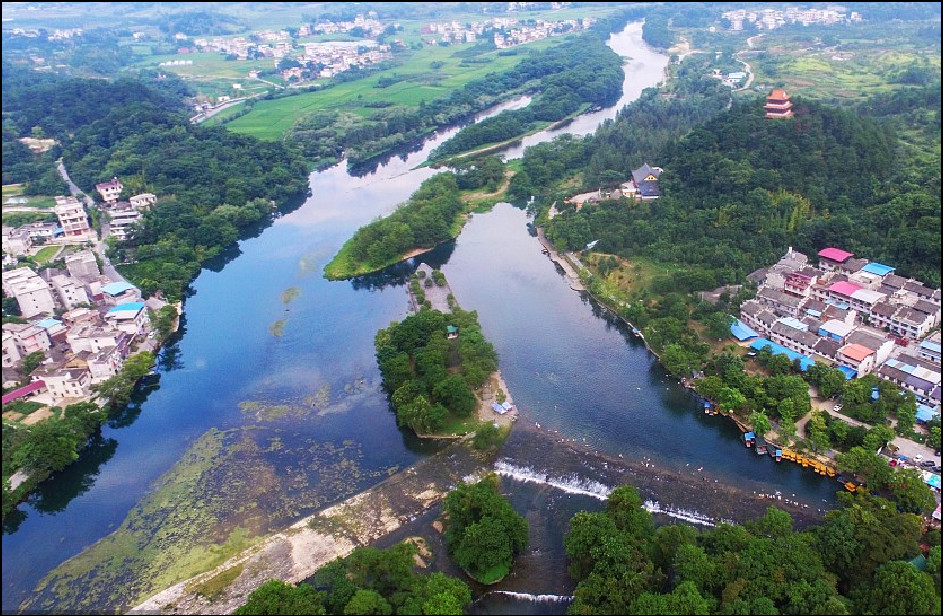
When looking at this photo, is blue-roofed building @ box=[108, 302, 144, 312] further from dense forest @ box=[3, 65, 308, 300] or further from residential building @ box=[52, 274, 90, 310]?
dense forest @ box=[3, 65, 308, 300]

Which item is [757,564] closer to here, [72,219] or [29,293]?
[29,293]

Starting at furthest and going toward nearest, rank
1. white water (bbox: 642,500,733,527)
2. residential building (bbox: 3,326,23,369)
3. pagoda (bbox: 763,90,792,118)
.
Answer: pagoda (bbox: 763,90,792,118) < residential building (bbox: 3,326,23,369) < white water (bbox: 642,500,733,527)

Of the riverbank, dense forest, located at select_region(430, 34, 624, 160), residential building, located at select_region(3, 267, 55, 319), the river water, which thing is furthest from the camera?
dense forest, located at select_region(430, 34, 624, 160)

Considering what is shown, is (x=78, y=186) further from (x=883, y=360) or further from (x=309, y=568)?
(x=883, y=360)

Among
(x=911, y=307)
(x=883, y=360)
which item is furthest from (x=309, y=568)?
(x=911, y=307)

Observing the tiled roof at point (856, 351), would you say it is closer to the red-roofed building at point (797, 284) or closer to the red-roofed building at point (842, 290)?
the red-roofed building at point (842, 290)

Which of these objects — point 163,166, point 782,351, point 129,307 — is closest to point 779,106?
point 782,351

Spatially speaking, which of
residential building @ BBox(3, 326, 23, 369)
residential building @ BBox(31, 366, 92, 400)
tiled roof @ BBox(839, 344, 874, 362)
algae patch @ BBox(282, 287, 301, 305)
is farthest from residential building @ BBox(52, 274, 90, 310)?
tiled roof @ BBox(839, 344, 874, 362)
